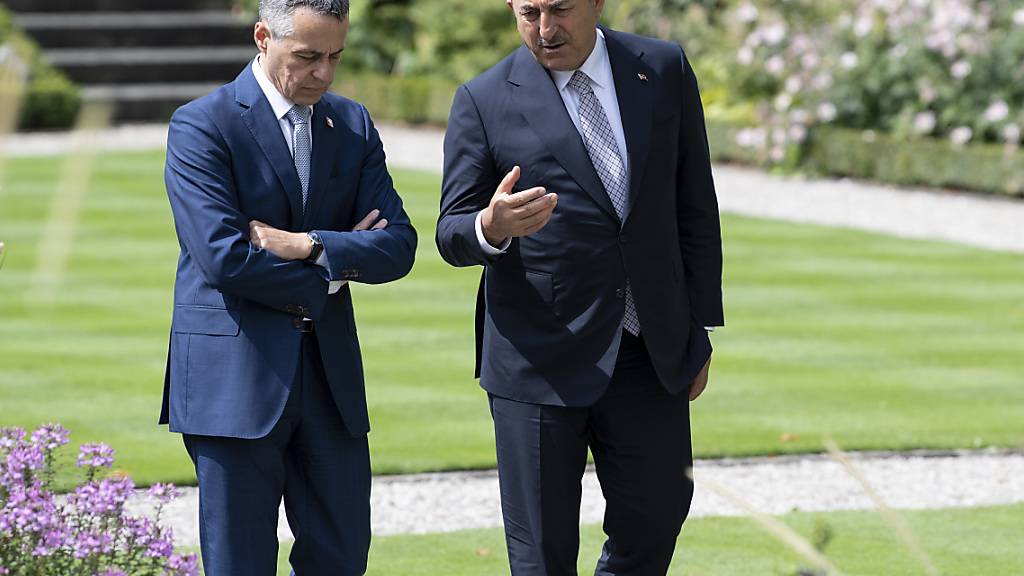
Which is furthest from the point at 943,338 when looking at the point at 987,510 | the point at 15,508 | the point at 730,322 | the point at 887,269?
the point at 15,508

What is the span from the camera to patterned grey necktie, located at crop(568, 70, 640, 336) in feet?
12.3

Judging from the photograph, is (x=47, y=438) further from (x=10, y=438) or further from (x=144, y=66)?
(x=144, y=66)

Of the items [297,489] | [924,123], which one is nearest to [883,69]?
[924,123]

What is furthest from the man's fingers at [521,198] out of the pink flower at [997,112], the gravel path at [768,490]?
the pink flower at [997,112]

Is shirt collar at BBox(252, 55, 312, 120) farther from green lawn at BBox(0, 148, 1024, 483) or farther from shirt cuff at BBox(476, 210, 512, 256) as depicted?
green lawn at BBox(0, 148, 1024, 483)

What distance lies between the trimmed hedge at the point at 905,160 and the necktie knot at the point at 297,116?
39.4 ft

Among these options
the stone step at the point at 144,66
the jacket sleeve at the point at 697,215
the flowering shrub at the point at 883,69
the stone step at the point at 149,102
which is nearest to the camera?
the jacket sleeve at the point at 697,215

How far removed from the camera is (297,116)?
363cm

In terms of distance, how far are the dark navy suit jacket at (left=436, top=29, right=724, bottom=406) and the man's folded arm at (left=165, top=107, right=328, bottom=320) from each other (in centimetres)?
40

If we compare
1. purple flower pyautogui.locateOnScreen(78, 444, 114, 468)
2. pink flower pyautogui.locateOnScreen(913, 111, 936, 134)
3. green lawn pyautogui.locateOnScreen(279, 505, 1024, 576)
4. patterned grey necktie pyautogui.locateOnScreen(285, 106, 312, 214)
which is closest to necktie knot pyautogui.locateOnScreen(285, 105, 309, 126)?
patterned grey necktie pyautogui.locateOnScreen(285, 106, 312, 214)

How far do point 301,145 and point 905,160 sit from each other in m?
12.7

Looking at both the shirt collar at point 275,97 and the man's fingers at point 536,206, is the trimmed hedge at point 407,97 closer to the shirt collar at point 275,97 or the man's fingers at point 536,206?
the shirt collar at point 275,97

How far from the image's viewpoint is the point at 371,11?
22.9 metres

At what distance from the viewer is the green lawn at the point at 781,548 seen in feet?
16.9
